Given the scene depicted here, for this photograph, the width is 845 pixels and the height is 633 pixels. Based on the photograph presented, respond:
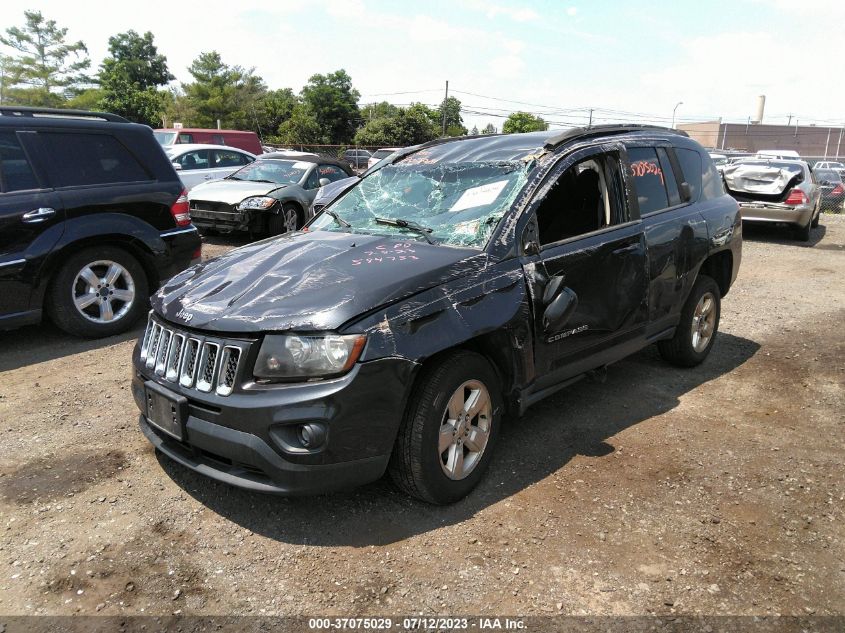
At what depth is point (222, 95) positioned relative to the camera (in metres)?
57.3

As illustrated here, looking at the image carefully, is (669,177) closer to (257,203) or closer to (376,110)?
(257,203)

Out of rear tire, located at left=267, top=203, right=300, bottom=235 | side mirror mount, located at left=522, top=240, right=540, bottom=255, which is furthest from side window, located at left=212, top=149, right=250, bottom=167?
side mirror mount, located at left=522, top=240, right=540, bottom=255

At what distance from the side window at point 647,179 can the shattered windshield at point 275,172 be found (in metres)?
7.45

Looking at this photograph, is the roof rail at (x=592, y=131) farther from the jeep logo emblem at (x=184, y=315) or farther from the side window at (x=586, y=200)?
the jeep logo emblem at (x=184, y=315)

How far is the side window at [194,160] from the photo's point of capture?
12259mm

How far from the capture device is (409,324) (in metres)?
2.84

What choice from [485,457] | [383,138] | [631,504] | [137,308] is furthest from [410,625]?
[383,138]

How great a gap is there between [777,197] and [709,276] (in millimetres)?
8804

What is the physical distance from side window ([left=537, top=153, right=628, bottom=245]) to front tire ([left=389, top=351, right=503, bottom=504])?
3.51ft

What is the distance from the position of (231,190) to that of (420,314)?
844cm

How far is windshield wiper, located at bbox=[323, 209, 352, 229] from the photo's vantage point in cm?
401

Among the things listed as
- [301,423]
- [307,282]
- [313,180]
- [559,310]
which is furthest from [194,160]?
[301,423]

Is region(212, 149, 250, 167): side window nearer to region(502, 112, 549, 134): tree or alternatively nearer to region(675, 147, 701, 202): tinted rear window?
region(675, 147, 701, 202): tinted rear window

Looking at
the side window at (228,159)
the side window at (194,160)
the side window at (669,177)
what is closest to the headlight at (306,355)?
the side window at (669,177)
